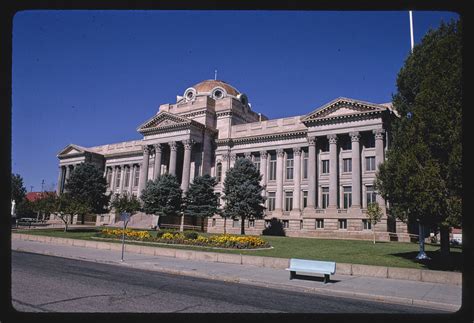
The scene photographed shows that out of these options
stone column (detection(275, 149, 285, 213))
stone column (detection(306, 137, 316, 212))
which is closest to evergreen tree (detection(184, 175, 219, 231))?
stone column (detection(275, 149, 285, 213))


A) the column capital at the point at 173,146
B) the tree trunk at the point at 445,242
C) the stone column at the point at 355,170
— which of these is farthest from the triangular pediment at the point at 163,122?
the tree trunk at the point at 445,242

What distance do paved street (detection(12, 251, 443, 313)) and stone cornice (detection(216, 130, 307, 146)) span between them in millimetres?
39433

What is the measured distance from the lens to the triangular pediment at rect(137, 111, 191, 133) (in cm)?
5548

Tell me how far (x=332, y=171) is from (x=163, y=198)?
2147 centimetres

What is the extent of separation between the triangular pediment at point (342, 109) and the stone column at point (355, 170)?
8.70 feet

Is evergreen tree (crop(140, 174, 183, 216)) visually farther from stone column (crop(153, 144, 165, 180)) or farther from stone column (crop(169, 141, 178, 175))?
stone column (crop(153, 144, 165, 180))

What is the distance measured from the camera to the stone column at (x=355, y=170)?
43062 millimetres

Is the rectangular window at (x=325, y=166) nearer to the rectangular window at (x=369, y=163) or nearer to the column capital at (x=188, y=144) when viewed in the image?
the rectangular window at (x=369, y=163)

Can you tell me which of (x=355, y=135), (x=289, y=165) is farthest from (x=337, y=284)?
(x=289, y=165)

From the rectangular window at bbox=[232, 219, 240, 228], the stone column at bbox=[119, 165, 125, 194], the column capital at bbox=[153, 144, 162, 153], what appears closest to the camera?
the rectangular window at bbox=[232, 219, 240, 228]

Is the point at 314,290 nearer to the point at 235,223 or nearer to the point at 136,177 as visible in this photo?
the point at 235,223

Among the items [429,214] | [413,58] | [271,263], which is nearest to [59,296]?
[271,263]

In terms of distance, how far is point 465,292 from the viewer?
3193 mm

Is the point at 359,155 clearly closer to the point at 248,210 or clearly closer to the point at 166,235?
the point at 248,210
